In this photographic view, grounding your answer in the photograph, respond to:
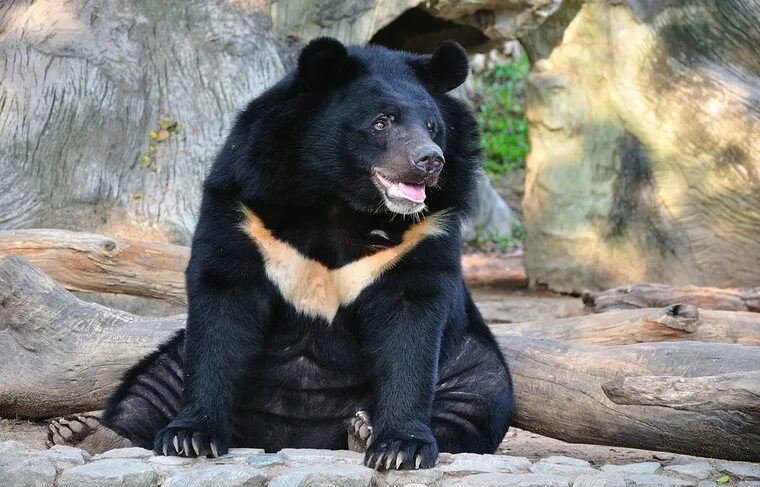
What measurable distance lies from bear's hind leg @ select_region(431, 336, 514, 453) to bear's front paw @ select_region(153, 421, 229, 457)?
2.53 feet

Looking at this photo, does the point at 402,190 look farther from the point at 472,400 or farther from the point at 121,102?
the point at 121,102

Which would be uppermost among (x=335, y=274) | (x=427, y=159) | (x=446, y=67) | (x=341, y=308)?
(x=446, y=67)

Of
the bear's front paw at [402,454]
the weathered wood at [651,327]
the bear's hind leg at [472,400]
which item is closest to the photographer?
the bear's front paw at [402,454]

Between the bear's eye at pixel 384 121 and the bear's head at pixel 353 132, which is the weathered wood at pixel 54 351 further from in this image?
the bear's eye at pixel 384 121

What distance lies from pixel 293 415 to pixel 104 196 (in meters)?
3.07

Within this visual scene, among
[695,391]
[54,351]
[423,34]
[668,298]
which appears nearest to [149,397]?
[54,351]

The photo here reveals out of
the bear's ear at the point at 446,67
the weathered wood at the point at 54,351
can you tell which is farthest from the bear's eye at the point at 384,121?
the weathered wood at the point at 54,351

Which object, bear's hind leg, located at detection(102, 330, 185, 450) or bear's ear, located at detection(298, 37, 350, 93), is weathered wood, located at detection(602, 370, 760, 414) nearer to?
bear's ear, located at detection(298, 37, 350, 93)

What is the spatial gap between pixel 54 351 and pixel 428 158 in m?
2.04

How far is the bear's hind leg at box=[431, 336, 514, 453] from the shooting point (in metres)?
3.95

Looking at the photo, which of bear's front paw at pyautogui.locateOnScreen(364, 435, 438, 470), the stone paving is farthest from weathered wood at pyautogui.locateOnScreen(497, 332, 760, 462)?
bear's front paw at pyautogui.locateOnScreen(364, 435, 438, 470)

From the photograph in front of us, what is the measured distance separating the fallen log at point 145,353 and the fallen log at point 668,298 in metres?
1.97

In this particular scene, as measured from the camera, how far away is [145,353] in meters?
4.77

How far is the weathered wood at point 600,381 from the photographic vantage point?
4.07m
